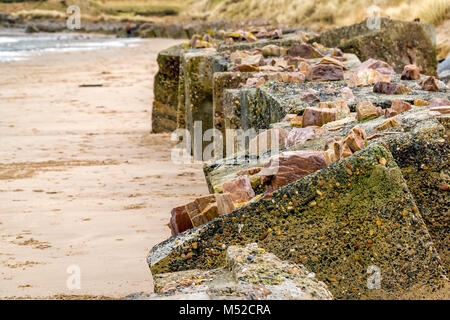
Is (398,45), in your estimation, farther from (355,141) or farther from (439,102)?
(355,141)

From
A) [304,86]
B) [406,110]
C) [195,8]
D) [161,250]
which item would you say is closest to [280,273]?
[161,250]

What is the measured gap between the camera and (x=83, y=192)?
446cm

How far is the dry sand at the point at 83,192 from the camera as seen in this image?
292cm

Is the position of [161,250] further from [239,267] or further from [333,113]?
[333,113]

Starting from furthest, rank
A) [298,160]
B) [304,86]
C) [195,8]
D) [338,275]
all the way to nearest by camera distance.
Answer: [195,8] < [304,86] < [298,160] < [338,275]

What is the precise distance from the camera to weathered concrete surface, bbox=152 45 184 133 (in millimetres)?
6852

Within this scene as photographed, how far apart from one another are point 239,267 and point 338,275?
1.00 feet

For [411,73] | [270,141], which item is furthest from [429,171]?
[411,73]

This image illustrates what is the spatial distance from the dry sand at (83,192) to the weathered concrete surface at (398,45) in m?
1.88

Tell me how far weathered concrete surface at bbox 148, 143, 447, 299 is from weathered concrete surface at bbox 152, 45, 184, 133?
5.03 meters

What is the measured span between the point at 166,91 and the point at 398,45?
8.31ft

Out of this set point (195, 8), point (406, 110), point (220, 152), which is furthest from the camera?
point (195, 8)

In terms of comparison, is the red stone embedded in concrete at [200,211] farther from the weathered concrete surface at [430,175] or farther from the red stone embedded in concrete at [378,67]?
the red stone embedded in concrete at [378,67]

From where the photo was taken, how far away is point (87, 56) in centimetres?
2028
